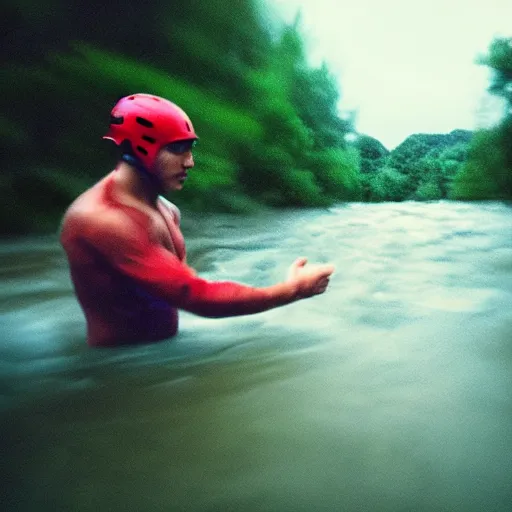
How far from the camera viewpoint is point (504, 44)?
7.14 meters

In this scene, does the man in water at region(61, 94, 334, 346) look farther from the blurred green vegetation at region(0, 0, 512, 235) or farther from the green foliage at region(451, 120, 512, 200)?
the green foliage at region(451, 120, 512, 200)

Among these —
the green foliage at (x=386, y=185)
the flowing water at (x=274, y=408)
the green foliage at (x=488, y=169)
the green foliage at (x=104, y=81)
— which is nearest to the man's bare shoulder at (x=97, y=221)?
the flowing water at (x=274, y=408)

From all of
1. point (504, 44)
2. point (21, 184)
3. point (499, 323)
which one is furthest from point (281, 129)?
point (504, 44)

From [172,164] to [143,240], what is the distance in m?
0.17

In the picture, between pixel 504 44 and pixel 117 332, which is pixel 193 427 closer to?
pixel 117 332

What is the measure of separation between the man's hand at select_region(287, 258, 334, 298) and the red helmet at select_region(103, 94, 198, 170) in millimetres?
345

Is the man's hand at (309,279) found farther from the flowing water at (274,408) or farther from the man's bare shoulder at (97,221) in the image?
the man's bare shoulder at (97,221)

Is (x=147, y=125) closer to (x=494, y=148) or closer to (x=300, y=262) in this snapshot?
(x=300, y=262)

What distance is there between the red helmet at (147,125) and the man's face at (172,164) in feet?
0.05

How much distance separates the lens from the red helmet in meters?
0.99

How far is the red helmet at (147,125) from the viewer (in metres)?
0.99

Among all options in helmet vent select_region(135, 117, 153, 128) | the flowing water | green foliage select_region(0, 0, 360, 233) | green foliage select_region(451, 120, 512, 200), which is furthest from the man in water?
green foliage select_region(451, 120, 512, 200)

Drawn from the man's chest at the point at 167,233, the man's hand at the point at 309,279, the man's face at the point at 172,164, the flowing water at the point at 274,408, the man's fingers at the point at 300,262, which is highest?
the man's face at the point at 172,164

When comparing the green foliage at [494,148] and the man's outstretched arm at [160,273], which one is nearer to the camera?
the man's outstretched arm at [160,273]
